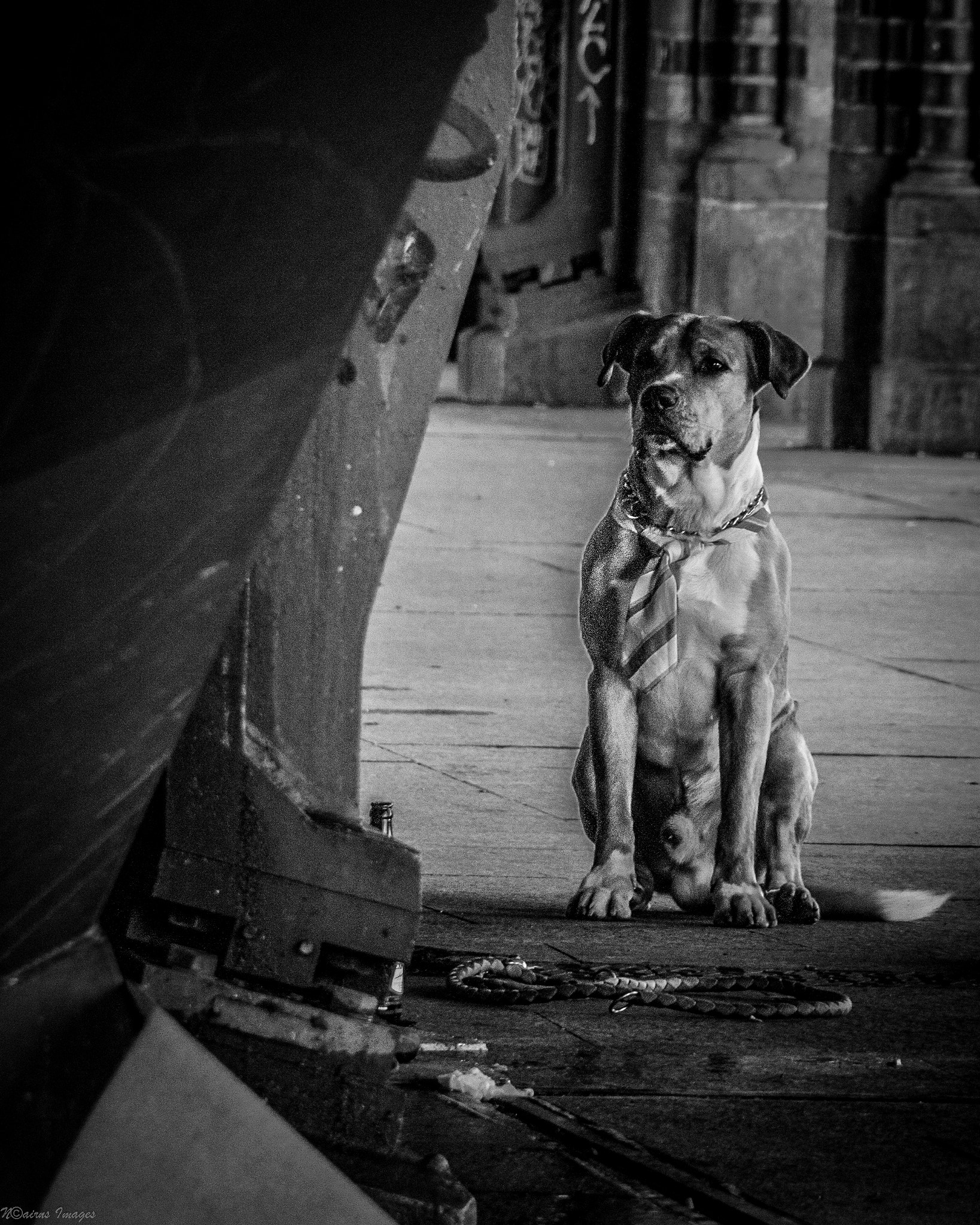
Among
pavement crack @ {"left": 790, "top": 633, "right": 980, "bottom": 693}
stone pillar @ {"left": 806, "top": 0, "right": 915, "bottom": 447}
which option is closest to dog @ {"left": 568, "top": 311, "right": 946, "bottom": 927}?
pavement crack @ {"left": 790, "top": 633, "right": 980, "bottom": 693}

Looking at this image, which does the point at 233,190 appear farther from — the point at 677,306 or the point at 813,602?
the point at 677,306

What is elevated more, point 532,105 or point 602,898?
point 532,105

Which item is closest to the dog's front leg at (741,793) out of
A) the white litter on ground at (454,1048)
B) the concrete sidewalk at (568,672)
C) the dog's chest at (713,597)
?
the dog's chest at (713,597)

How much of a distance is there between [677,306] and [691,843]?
12780 millimetres

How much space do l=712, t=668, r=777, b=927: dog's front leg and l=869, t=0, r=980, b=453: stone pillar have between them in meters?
11.7

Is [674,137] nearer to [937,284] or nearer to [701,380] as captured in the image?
[937,284]

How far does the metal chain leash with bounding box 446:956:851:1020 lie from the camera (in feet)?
13.1

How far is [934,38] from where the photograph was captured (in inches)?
627

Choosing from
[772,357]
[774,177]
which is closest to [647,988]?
[772,357]

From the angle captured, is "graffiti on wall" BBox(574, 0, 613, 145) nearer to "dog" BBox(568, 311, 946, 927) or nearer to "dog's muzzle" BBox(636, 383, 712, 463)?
"dog" BBox(568, 311, 946, 927)

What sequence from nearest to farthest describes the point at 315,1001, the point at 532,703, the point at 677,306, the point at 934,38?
the point at 315,1001 → the point at 532,703 → the point at 934,38 → the point at 677,306

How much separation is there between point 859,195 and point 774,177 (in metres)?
0.67

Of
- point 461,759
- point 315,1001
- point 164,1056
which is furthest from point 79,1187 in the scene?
point 461,759

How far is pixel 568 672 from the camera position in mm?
7672
